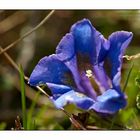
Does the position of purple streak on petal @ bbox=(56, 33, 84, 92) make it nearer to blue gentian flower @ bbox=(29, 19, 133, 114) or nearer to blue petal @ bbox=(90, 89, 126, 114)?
blue gentian flower @ bbox=(29, 19, 133, 114)

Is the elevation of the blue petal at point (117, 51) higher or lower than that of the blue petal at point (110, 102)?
higher

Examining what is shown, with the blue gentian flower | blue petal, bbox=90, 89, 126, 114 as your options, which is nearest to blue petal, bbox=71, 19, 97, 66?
the blue gentian flower

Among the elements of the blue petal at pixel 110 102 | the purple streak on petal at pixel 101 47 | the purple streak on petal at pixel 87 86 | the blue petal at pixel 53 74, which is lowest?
the blue petal at pixel 110 102

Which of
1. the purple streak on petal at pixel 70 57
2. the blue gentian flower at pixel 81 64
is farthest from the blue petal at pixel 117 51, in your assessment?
the purple streak on petal at pixel 70 57

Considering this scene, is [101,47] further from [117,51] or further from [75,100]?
[75,100]

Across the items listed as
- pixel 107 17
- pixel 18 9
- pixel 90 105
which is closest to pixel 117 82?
pixel 90 105

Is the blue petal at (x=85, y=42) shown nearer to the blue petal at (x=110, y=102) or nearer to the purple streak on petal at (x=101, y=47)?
the purple streak on petal at (x=101, y=47)
